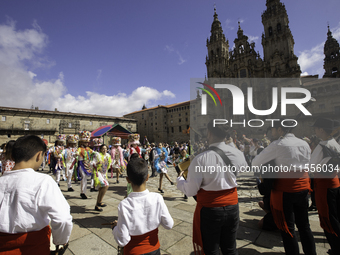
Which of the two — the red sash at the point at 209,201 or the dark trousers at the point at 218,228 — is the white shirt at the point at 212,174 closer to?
the red sash at the point at 209,201

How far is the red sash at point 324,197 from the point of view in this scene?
104 inches

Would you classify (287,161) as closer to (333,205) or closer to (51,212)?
(333,205)

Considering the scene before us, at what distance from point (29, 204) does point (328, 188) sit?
3.84 metres

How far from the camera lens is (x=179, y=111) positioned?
57.1 m

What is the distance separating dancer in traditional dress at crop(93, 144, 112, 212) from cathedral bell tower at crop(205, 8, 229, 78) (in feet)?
147

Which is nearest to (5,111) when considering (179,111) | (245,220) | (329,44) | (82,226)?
(179,111)

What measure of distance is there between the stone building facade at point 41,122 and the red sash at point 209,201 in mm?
42227

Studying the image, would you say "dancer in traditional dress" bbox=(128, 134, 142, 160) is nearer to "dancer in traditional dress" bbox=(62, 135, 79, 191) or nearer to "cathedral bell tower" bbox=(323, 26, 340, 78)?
"dancer in traditional dress" bbox=(62, 135, 79, 191)

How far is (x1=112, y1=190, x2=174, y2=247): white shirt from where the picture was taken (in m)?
1.66

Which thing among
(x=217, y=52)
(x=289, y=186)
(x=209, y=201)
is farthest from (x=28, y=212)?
(x=217, y=52)

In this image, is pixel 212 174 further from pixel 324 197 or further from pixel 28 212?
pixel 324 197

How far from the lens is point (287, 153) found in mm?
2480

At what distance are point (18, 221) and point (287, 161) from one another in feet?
10.1

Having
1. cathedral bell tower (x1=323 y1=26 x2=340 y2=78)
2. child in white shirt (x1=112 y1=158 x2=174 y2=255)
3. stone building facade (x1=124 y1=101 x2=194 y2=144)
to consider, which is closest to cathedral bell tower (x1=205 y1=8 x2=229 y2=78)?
stone building facade (x1=124 y1=101 x2=194 y2=144)
